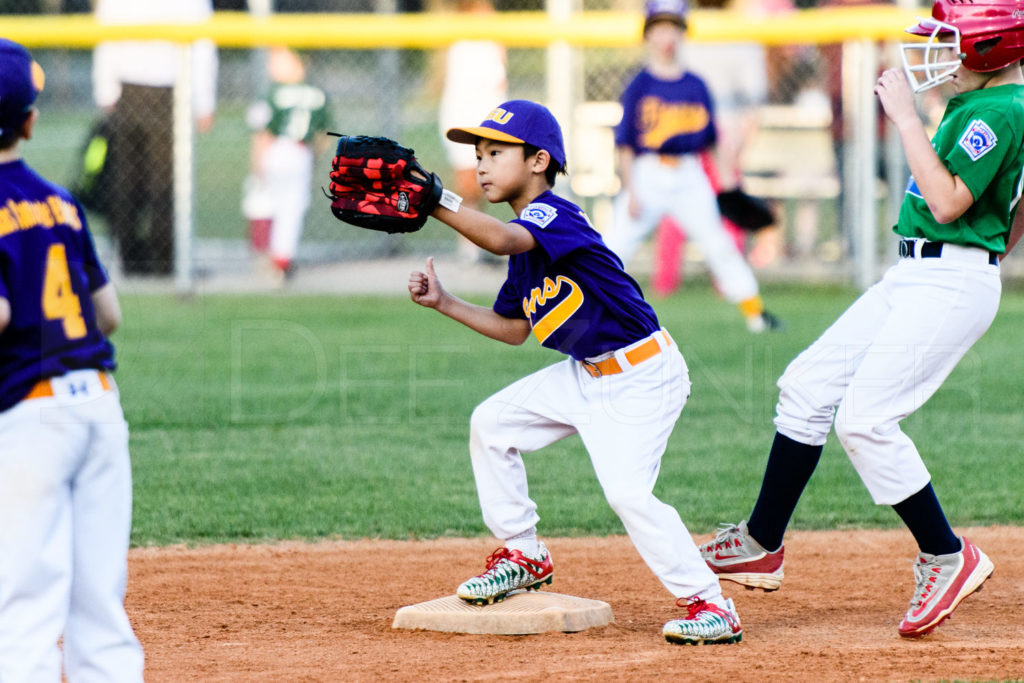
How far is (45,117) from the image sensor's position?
2144 centimetres

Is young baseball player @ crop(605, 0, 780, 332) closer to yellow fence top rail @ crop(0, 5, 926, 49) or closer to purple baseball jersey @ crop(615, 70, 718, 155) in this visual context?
purple baseball jersey @ crop(615, 70, 718, 155)

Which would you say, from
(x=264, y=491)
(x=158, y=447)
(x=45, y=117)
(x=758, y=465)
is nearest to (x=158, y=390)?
(x=158, y=447)

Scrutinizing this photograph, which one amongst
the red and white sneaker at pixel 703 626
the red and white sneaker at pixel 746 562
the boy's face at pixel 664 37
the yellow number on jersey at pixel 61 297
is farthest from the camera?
the boy's face at pixel 664 37

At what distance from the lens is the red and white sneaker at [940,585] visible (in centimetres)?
393

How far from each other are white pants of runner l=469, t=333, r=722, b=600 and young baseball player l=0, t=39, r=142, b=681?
141 cm

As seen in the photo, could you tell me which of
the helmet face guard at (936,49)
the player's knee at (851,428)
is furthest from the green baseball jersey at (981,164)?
the player's knee at (851,428)

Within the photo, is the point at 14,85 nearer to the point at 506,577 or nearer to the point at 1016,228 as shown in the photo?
the point at 506,577

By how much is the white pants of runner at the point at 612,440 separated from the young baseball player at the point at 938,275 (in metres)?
0.54

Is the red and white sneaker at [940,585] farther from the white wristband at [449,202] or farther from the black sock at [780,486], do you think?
the white wristband at [449,202]

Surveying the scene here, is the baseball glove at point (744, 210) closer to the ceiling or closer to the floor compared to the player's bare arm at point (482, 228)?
closer to the floor

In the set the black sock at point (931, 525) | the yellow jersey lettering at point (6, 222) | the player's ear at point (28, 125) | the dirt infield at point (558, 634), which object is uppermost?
the player's ear at point (28, 125)

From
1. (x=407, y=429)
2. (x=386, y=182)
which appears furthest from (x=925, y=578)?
(x=407, y=429)

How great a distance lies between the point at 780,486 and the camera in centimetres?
429

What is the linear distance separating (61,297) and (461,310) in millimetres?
1552
